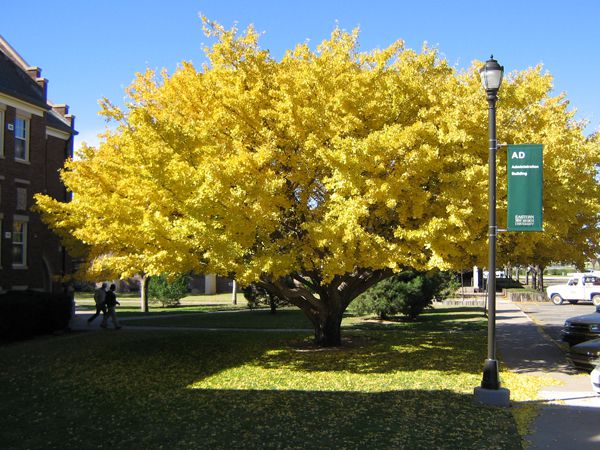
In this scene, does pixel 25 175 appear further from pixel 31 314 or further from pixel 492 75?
pixel 492 75

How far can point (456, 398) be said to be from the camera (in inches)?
371

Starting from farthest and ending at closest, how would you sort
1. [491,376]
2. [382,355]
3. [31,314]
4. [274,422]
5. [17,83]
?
[17,83] → [31,314] → [382,355] → [491,376] → [274,422]

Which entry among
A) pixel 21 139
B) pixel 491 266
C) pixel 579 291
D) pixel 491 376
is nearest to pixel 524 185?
pixel 491 266

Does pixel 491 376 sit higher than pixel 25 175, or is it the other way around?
pixel 25 175

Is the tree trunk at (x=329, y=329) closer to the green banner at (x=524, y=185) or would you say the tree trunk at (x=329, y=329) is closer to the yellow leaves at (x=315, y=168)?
the yellow leaves at (x=315, y=168)

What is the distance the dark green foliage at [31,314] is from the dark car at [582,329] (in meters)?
15.8

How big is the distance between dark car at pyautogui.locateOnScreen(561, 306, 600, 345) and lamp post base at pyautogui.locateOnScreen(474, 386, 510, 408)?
603 cm

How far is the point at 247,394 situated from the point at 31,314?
11.1 metres

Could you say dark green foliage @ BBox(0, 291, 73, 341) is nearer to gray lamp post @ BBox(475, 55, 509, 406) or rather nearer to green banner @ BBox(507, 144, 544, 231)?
gray lamp post @ BBox(475, 55, 509, 406)

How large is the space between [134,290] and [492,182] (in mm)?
50286

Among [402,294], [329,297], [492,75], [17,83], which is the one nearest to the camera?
[492,75]

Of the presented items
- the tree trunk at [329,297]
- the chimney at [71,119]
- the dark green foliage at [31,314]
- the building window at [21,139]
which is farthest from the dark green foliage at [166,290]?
the tree trunk at [329,297]

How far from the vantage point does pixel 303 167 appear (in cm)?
1256

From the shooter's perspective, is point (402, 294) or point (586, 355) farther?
point (402, 294)
